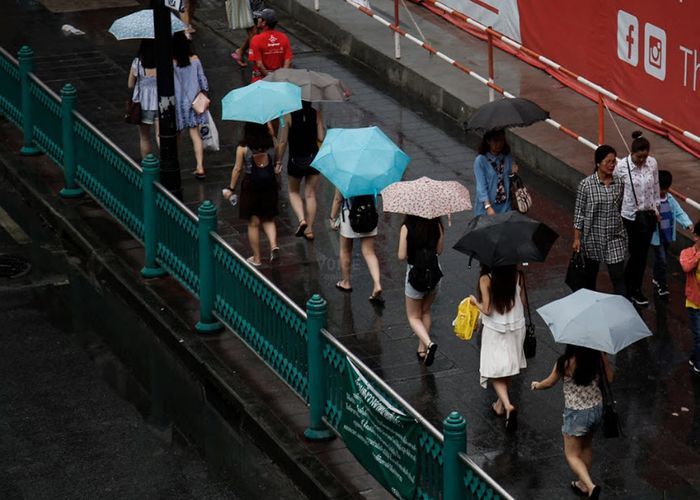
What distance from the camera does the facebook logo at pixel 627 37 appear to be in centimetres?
1820

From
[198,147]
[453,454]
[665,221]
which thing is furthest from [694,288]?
[198,147]

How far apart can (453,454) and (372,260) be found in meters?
5.08

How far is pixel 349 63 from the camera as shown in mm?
21922

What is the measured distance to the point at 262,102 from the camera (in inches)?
573

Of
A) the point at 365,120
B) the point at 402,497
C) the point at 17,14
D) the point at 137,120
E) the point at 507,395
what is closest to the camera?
the point at 402,497

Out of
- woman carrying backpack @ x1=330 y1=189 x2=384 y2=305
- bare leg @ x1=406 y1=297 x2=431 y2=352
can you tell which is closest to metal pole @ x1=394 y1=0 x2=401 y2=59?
woman carrying backpack @ x1=330 y1=189 x2=384 y2=305

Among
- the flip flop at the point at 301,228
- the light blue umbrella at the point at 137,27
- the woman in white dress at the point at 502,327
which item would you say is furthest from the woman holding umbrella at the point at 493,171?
the light blue umbrella at the point at 137,27

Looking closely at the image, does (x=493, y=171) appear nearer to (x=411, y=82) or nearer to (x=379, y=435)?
(x=379, y=435)

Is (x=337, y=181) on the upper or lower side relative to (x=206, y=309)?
upper

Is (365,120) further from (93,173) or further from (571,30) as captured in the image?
(93,173)

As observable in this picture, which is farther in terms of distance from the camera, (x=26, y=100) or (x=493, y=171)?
(x=26, y=100)

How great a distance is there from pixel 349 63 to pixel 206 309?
905cm

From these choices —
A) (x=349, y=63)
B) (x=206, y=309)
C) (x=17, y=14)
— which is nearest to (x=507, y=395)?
(x=206, y=309)

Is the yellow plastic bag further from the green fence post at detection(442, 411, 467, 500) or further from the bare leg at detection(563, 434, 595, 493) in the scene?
the green fence post at detection(442, 411, 467, 500)
